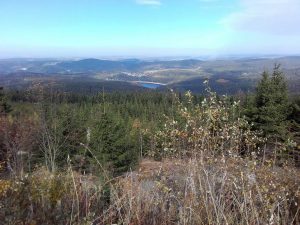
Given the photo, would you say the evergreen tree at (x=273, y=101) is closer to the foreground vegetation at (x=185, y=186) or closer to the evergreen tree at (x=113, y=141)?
the evergreen tree at (x=113, y=141)

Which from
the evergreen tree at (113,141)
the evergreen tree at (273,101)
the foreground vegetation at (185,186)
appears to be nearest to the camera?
the foreground vegetation at (185,186)

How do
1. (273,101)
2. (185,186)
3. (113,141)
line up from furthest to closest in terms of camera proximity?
1. (113,141)
2. (273,101)
3. (185,186)

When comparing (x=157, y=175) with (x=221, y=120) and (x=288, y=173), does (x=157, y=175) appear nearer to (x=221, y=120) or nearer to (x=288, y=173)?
(x=221, y=120)

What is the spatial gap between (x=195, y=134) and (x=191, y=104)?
25.1 inches

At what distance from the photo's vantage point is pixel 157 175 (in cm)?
374

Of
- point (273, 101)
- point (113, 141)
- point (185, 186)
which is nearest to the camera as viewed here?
point (185, 186)

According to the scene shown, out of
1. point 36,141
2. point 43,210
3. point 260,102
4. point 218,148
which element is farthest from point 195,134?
point 260,102

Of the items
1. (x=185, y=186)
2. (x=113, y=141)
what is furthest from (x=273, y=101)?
(x=185, y=186)

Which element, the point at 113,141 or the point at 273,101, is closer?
the point at 273,101

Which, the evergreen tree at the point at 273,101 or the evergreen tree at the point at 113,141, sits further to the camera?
the evergreen tree at the point at 273,101

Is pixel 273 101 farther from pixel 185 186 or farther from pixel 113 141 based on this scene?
pixel 185 186

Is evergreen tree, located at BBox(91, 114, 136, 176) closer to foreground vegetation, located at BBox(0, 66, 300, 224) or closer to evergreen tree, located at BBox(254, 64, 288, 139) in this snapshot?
evergreen tree, located at BBox(254, 64, 288, 139)

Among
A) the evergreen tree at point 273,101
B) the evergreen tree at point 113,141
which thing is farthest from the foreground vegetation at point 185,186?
the evergreen tree at point 273,101

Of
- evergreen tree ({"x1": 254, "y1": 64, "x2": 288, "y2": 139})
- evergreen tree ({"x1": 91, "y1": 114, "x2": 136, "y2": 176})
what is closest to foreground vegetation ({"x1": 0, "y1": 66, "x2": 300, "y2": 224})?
evergreen tree ({"x1": 91, "y1": 114, "x2": 136, "y2": 176})
